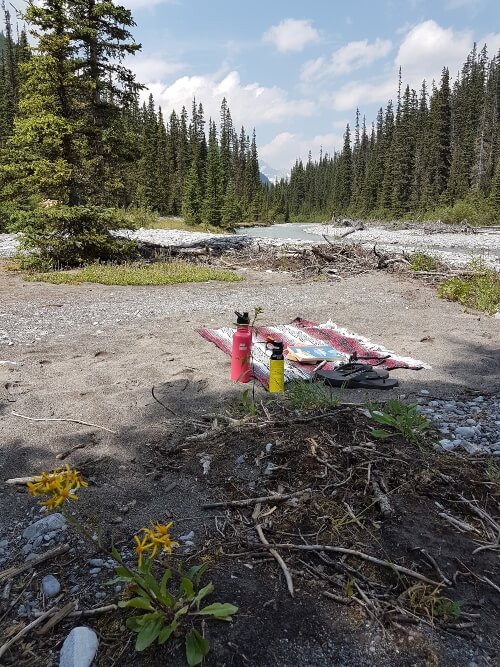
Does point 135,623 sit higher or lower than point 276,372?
lower

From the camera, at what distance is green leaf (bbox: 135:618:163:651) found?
5.15 feet

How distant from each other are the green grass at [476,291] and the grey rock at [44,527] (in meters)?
7.50

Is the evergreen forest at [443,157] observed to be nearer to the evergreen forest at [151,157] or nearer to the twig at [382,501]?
the evergreen forest at [151,157]

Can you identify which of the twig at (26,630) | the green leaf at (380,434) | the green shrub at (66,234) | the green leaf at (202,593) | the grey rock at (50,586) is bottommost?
the grey rock at (50,586)

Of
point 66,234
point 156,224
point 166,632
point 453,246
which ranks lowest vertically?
point 166,632

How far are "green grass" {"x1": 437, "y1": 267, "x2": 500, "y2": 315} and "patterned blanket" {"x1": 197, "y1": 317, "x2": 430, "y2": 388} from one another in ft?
9.74

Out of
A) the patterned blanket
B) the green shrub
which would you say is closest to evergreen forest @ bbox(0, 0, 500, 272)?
the green shrub

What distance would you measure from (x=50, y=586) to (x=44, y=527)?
44 centimetres

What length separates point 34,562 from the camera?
207 cm

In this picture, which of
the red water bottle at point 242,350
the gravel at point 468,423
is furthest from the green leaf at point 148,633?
the red water bottle at point 242,350

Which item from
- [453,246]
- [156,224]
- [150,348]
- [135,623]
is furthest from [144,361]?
[156,224]

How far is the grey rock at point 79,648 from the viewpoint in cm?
161

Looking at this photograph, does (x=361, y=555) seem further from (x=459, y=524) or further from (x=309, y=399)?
(x=309, y=399)

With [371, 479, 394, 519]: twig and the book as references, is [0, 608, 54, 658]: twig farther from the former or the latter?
the book
